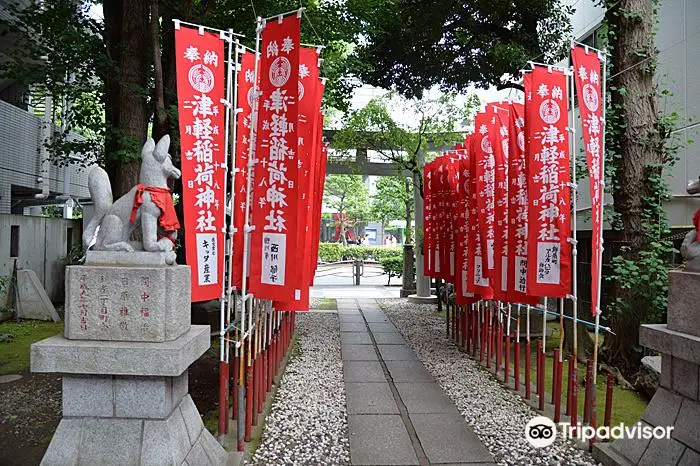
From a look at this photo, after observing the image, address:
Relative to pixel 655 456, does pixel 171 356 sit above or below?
above

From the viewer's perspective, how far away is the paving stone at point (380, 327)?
11680mm

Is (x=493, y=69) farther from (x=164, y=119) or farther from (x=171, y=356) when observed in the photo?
(x=171, y=356)

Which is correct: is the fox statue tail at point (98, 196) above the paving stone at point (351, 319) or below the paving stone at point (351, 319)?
above

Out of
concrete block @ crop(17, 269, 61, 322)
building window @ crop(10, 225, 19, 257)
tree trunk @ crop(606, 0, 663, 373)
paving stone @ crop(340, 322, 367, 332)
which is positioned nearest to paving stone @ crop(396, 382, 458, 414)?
tree trunk @ crop(606, 0, 663, 373)

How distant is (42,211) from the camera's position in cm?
2347

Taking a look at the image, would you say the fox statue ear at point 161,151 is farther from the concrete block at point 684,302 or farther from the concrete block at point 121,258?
the concrete block at point 684,302

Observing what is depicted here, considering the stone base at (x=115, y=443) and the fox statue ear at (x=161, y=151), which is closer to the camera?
the stone base at (x=115, y=443)

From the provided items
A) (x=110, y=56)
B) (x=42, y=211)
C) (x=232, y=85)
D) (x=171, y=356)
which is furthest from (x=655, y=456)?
(x=42, y=211)

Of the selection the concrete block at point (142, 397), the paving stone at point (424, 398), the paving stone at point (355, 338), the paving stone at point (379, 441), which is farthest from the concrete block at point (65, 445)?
the paving stone at point (355, 338)

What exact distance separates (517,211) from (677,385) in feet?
10.5

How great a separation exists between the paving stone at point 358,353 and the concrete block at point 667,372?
17.8 feet

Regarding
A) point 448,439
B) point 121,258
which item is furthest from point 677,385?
point 121,258

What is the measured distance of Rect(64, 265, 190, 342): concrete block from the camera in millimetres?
3541

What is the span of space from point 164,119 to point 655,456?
27.5ft
